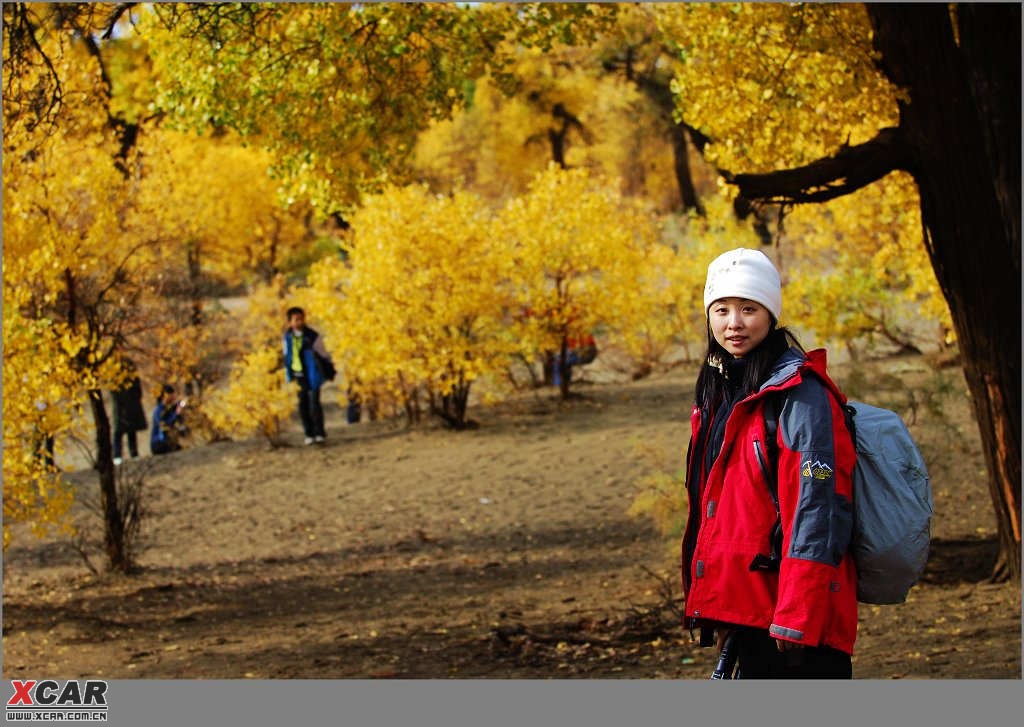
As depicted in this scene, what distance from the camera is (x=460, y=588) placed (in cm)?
900

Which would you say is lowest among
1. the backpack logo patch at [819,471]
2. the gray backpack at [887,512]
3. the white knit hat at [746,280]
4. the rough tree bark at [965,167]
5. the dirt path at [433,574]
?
the dirt path at [433,574]

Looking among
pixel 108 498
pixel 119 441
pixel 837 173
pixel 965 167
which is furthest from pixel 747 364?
pixel 119 441

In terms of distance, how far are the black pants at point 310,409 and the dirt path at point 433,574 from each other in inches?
11.9

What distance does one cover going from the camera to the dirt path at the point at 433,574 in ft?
22.9

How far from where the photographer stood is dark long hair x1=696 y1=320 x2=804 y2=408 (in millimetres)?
3404

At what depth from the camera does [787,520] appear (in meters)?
3.19

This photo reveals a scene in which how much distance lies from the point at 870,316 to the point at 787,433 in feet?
39.6

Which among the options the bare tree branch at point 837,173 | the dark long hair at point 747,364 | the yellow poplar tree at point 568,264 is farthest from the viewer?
the yellow poplar tree at point 568,264

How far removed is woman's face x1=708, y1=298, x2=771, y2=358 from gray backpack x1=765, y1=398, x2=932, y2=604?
9.6 inches
